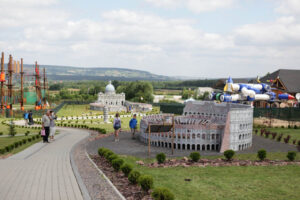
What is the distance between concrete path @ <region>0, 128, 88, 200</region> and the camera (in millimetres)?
12828

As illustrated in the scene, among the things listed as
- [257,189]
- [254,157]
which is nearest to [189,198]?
[257,189]

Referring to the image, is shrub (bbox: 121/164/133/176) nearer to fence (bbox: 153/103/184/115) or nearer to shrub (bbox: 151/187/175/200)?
shrub (bbox: 151/187/175/200)

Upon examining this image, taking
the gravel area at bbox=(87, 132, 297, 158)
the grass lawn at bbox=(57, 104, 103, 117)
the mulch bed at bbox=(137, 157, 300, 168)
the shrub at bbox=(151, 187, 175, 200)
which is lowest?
the grass lawn at bbox=(57, 104, 103, 117)

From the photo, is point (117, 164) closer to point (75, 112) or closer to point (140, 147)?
point (140, 147)

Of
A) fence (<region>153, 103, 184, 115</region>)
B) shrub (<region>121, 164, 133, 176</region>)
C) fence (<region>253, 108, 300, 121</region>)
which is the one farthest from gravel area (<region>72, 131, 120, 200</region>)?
fence (<region>153, 103, 184, 115</region>)

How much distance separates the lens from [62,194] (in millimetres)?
12867

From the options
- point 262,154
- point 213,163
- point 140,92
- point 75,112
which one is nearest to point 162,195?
point 213,163

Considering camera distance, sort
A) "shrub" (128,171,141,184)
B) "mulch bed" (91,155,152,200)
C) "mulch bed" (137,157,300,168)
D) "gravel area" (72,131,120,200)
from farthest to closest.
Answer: "mulch bed" (137,157,300,168) < "shrub" (128,171,141,184) < "mulch bed" (91,155,152,200) < "gravel area" (72,131,120,200)

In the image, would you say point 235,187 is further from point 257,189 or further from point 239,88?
point 239,88

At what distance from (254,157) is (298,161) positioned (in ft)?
9.84

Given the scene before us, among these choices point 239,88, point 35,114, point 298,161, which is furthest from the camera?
point 35,114

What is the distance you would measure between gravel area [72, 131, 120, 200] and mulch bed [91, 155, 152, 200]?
0.48 m

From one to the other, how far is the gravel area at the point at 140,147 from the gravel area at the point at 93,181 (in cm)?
443

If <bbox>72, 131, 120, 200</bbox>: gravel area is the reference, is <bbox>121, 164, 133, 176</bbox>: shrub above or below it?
above
